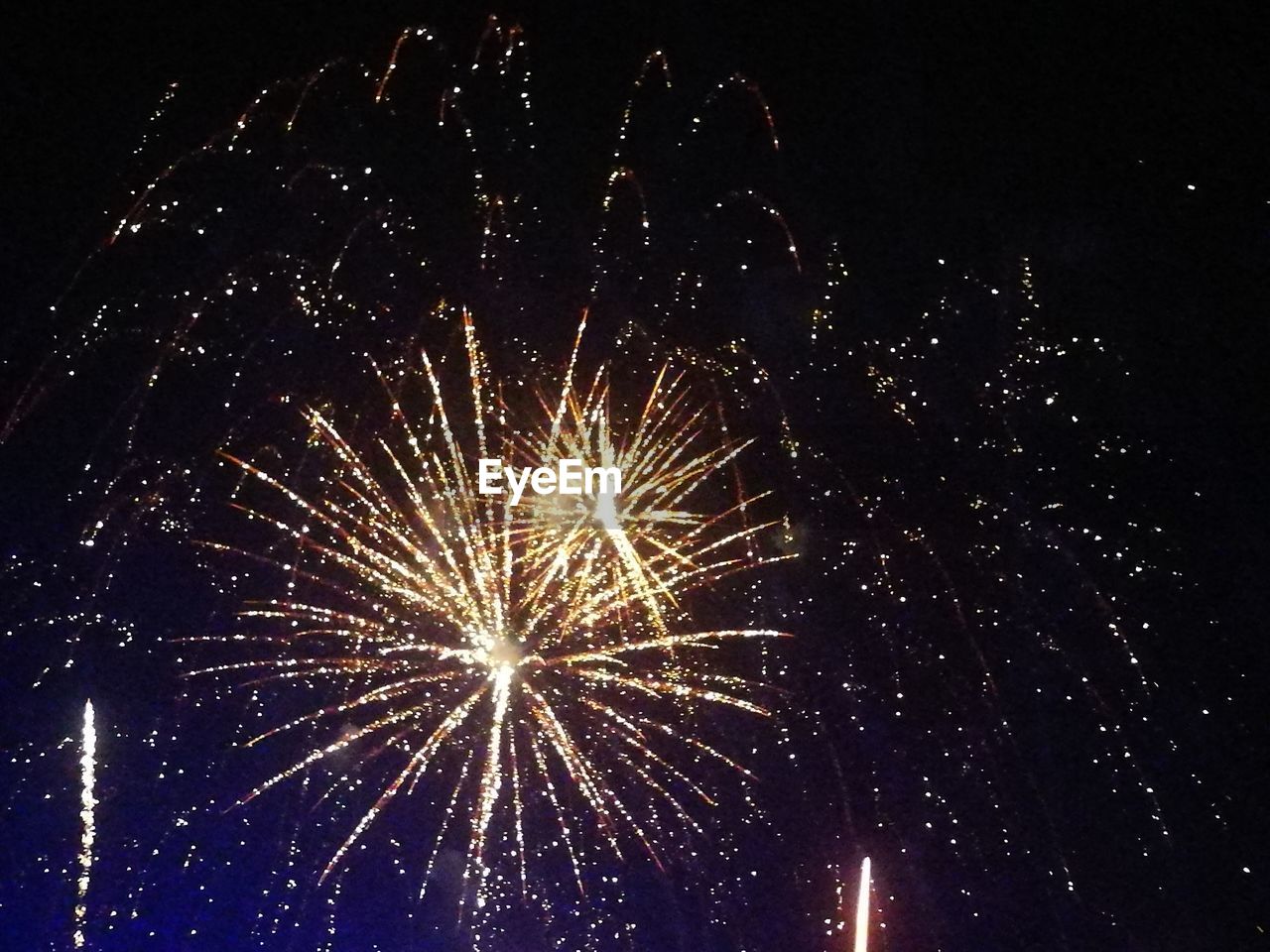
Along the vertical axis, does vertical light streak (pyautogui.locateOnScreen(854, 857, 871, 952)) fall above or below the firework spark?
below

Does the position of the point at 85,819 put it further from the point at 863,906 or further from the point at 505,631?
the point at 863,906

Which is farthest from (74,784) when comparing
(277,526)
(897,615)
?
(897,615)

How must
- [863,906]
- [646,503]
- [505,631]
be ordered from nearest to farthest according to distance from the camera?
[646,503] → [505,631] → [863,906]

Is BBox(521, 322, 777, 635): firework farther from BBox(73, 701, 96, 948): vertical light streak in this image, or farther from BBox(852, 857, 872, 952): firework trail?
BBox(73, 701, 96, 948): vertical light streak

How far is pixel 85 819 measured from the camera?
433 centimetres

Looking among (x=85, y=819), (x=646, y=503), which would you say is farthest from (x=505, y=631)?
(x=85, y=819)

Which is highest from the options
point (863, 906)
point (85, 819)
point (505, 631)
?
point (505, 631)

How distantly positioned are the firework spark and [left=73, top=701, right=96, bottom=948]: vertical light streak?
53 cm

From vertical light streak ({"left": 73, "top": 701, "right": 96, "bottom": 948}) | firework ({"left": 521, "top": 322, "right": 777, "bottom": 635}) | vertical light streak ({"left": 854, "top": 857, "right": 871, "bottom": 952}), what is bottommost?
vertical light streak ({"left": 854, "top": 857, "right": 871, "bottom": 952})

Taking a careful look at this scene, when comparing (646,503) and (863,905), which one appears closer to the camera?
(646,503)

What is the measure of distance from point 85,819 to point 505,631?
5.60ft

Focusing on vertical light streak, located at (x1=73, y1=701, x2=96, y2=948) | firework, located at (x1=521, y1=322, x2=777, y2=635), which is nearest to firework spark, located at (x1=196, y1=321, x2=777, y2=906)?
firework, located at (x1=521, y1=322, x2=777, y2=635)

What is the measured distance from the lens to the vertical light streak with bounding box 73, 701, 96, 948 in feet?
14.1

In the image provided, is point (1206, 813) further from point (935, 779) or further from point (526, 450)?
point (526, 450)
